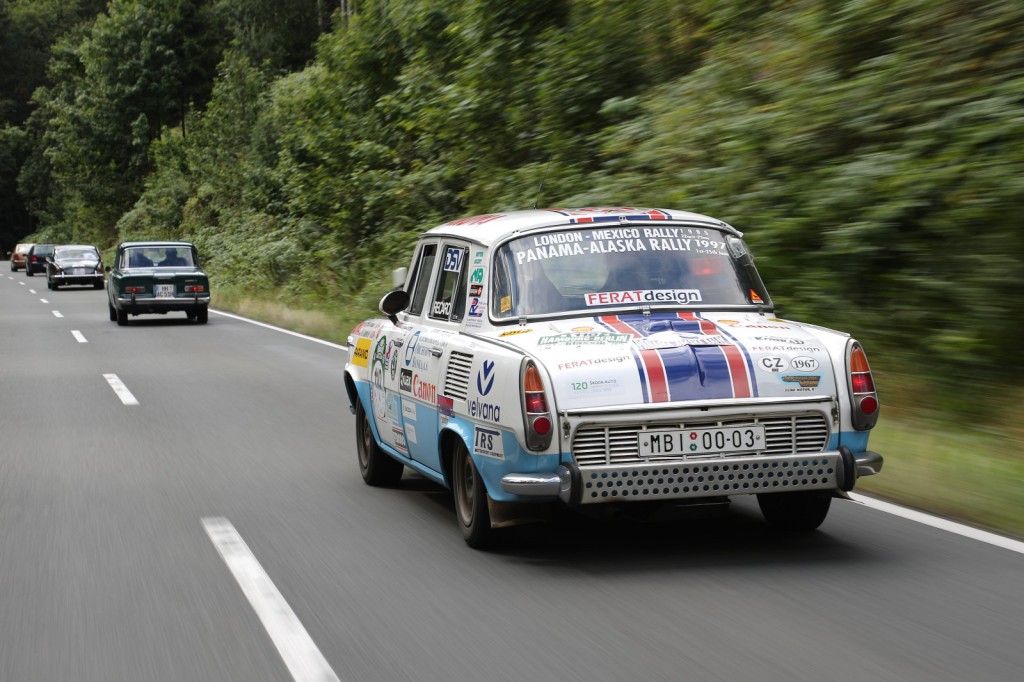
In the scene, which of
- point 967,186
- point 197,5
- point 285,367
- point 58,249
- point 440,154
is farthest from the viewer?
point 197,5

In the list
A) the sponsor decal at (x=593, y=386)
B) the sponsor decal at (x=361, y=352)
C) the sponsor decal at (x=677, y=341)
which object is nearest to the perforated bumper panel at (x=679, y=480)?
the sponsor decal at (x=593, y=386)

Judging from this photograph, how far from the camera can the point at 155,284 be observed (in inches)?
968

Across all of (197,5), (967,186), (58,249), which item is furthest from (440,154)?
(197,5)

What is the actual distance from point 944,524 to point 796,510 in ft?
2.64

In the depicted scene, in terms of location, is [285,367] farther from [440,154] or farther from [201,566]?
[201,566]

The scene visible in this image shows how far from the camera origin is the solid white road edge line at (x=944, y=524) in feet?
20.0

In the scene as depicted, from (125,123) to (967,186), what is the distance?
67442 millimetres

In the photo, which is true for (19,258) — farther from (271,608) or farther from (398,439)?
(271,608)

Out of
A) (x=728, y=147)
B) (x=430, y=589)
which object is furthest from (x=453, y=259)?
(x=728, y=147)

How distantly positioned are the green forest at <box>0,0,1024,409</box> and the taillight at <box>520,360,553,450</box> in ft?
16.7

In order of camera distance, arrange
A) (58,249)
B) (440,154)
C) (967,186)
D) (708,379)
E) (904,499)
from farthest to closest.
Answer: (58,249) → (440,154) → (967,186) → (904,499) → (708,379)

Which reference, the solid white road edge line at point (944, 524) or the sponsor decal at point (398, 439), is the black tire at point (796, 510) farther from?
the sponsor decal at point (398, 439)

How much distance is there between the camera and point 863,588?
17.6 feet

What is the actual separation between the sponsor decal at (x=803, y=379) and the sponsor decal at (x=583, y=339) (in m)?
0.74
